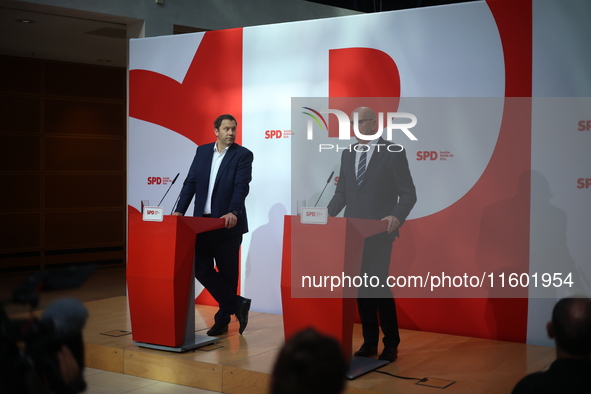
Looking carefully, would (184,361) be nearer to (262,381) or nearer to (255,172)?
(262,381)

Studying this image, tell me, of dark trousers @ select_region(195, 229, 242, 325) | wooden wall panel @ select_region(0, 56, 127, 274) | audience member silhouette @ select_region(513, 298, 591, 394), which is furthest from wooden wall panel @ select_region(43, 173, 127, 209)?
audience member silhouette @ select_region(513, 298, 591, 394)

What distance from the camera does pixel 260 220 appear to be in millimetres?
5586

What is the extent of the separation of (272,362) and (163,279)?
3.45ft

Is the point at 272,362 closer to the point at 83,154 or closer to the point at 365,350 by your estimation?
the point at 365,350

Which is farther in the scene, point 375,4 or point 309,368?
point 375,4

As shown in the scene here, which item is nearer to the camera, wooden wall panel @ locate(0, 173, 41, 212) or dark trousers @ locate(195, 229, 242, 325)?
dark trousers @ locate(195, 229, 242, 325)

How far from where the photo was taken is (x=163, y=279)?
420 cm

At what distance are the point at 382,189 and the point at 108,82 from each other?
19.6ft

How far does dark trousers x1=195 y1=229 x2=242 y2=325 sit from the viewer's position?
4621mm

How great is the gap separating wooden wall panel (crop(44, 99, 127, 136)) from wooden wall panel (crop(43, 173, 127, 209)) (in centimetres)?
60

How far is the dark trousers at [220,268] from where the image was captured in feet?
15.2

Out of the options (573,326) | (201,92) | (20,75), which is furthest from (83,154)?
(573,326)

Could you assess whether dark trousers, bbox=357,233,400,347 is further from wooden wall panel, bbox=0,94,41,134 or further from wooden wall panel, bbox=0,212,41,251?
wooden wall panel, bbox=0,94,41,134

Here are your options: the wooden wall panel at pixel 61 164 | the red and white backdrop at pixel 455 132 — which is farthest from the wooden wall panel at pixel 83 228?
the red and white backdrop at pixel 455 132
